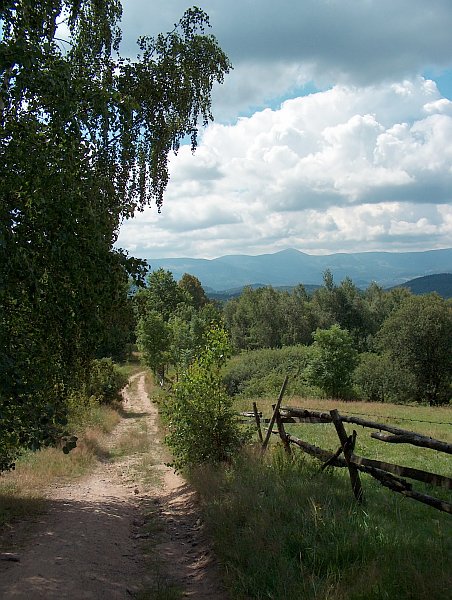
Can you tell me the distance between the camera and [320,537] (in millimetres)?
5730

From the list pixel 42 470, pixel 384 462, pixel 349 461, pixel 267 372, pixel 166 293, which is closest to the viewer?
pixel 384 462

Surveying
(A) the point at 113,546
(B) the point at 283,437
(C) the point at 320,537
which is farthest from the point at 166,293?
(C) the point at 320,537

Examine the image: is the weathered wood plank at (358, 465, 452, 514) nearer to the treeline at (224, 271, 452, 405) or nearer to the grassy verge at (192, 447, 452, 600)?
the grassy verge at (192, 447, 452, 600)

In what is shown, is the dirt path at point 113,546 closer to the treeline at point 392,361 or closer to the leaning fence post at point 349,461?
the leaning fence post at point 349,461

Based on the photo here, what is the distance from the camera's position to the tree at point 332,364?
158 feet

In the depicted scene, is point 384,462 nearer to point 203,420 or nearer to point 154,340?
point 203,420

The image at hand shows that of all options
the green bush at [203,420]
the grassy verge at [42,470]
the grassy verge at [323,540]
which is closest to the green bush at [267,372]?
the grassy verge at [42,470]

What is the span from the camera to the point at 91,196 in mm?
6723

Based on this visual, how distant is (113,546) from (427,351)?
2096 inches

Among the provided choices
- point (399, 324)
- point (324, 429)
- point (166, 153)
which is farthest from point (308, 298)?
point (166, 153)

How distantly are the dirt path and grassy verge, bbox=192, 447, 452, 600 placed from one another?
1.74 ft

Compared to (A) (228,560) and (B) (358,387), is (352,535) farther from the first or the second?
(B) (358,387)

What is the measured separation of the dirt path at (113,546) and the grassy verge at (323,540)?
0.53 m

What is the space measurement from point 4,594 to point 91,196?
493cm
